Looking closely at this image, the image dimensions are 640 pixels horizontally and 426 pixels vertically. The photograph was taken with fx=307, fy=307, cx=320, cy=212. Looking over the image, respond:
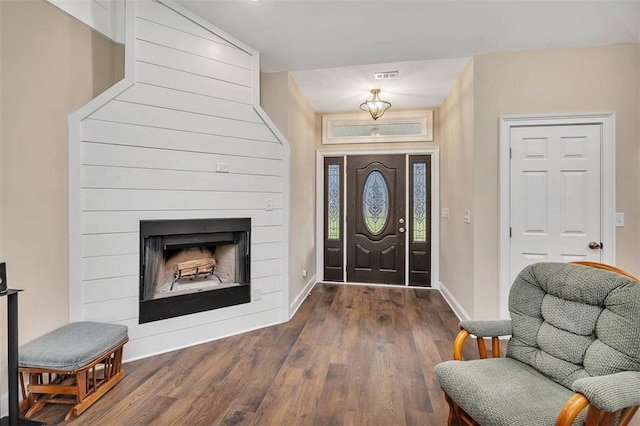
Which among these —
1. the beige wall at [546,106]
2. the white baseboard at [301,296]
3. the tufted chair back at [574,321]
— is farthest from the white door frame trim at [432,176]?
the tufted chair back at [574,321]

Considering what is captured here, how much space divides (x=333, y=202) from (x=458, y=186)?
197 centimetres

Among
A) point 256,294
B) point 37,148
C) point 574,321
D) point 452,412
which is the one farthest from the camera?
point 256,294

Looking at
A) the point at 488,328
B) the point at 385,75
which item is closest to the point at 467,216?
the point at 488,328

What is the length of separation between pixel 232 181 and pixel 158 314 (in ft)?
4.32

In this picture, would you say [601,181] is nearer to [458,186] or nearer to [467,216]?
[467,216]

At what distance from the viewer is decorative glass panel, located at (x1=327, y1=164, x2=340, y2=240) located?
194 inches

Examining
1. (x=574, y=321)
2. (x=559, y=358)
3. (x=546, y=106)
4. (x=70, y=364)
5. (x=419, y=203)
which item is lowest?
(x=70, y=364)

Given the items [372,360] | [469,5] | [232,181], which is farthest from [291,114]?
[372,360]

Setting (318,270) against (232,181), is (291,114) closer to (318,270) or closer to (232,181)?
(232,181)

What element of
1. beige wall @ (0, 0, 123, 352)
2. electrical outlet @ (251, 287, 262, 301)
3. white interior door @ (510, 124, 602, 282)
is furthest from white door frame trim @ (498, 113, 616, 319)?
beige wall @ (0, 0, 123, 352)

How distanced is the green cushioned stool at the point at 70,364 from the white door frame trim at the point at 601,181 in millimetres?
3227

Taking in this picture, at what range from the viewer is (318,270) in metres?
4.98

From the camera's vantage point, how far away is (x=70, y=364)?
177 cm

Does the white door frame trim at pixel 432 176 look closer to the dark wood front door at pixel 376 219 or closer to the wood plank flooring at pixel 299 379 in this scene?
the dark wood front door at pixel 376 219
